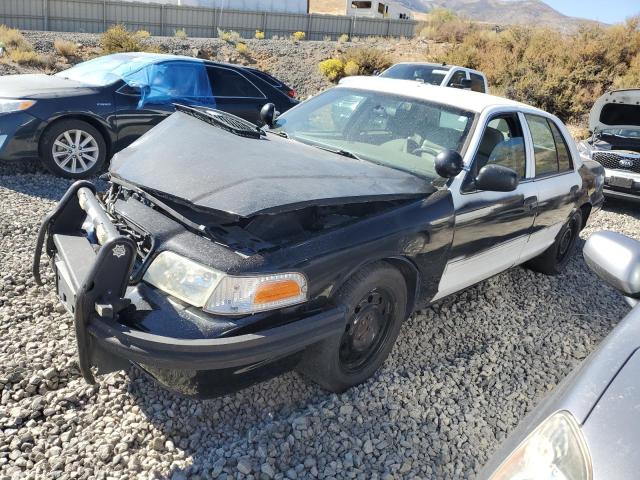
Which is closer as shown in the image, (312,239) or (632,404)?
(632,404)

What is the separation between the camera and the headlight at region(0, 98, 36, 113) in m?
5.80

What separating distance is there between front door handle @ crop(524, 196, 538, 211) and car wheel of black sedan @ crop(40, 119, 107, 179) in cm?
502

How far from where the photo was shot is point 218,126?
364 cm

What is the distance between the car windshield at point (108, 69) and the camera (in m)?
6.81

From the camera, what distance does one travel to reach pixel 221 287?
7.64 ft

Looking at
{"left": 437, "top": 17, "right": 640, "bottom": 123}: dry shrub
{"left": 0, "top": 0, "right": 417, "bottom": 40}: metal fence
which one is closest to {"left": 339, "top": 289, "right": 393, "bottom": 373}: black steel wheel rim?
{"left": 437, "top": 17, "right": 640, "bottom": 123}: dry shrub

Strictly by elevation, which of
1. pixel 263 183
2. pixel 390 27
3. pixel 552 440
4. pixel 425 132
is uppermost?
pixel 390 27

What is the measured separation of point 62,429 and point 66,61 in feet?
61.5

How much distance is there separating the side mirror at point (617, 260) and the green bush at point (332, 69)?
62.0ft

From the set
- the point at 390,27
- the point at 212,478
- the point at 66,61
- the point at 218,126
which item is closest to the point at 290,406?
the point at 212,478

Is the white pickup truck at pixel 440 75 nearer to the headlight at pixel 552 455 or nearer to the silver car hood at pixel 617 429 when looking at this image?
the silver car hood at pixel 617 429

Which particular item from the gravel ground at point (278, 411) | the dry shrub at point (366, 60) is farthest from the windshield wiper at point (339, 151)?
the dry shrub at point (366, 60)

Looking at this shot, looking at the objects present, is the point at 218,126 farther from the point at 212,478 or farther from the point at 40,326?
the point at 212,478

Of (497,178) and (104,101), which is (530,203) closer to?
(497,178)
